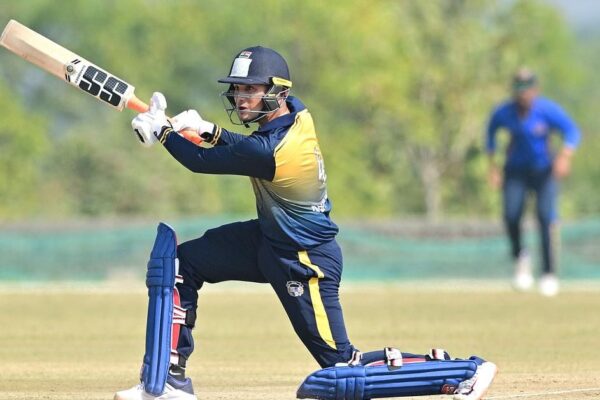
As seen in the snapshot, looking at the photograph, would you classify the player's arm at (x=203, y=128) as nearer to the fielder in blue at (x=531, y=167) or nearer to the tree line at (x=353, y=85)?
the fielder in blue at (x=531, y=167)

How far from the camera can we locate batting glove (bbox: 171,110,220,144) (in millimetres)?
6590

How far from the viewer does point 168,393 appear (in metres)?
6.60

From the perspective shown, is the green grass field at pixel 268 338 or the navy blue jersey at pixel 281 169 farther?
the green grass field at pixel 268 338

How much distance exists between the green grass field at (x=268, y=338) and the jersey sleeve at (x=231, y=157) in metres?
1.38

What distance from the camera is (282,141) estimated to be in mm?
6469

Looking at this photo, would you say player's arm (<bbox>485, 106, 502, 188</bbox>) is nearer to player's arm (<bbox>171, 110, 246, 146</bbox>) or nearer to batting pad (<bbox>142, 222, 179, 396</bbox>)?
player's arm (<bbox>171, 110, 246, 146</bbox>)

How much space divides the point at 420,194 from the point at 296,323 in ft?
185

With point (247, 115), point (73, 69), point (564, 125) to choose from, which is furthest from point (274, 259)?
point (564, 125)

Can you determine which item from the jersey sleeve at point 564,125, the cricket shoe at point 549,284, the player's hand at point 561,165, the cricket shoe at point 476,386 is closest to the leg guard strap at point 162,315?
the cricket shoe at point 476,386

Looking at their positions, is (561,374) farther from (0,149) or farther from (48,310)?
(0,149)

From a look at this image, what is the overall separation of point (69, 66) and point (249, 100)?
1.10 metres

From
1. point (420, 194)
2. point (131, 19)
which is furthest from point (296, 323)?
point (131, 19)

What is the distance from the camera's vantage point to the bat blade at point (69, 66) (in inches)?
281

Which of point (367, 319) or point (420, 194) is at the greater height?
point (420, 194)
